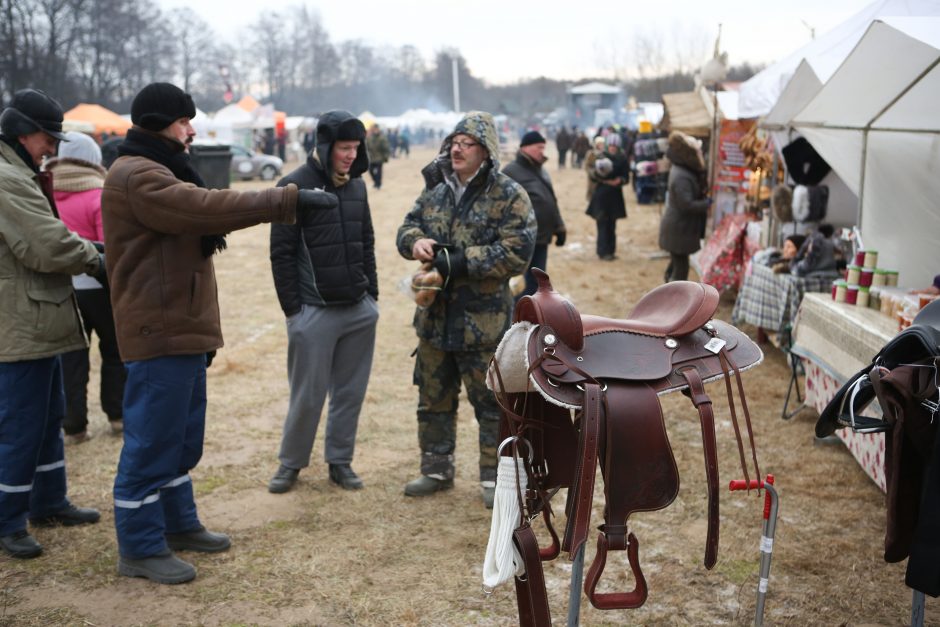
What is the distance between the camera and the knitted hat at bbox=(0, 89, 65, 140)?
3.40 m

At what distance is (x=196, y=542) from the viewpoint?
354 centimetres

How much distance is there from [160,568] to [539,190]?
4315 millimetres

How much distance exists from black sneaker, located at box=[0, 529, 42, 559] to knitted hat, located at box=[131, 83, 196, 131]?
1804 mm

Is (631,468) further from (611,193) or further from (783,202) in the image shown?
(611,193)

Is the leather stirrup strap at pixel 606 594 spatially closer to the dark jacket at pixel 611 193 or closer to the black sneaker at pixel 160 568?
the black sneaker at pixel 160 568

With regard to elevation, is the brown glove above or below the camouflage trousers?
above

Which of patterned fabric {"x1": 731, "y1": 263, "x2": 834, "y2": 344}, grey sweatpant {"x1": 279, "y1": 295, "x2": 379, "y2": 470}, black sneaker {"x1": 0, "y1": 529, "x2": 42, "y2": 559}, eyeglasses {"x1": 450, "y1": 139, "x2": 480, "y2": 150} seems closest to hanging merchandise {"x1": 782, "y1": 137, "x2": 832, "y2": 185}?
patterned fabric {"x1": 731, "y1": 263, "x2": 834, "y2": 344}

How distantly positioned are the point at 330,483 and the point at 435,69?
90.0 metres

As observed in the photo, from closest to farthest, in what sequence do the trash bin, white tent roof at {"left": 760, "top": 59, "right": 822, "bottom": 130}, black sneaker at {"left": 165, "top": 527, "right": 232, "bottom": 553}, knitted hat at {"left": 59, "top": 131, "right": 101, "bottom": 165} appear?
black sneaker at {"left": 165, "top": 527, "right": 232, "bottom": 553}, knitted hat at {"left": 59, "top": 131, "right": 101, "bottom": 165}, white tent roof at {"left": 760, "top": 59, "right": 822, "bottom": 130}, the trash bin

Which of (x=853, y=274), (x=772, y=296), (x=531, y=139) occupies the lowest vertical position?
(x=772, y=296)

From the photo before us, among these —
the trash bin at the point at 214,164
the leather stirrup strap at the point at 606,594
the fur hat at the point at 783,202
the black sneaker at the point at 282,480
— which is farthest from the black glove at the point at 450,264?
the trash bin at the point at 214,164

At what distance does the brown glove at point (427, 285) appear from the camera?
3.68 m

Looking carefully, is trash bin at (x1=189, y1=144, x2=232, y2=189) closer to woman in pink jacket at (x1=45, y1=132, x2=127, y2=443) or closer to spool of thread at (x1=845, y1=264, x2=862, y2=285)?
woman in pink jacket at (x1=45, y1=132, x2=127, y2=443)

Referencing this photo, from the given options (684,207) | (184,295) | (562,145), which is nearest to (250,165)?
(562,145)
